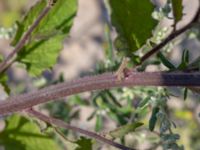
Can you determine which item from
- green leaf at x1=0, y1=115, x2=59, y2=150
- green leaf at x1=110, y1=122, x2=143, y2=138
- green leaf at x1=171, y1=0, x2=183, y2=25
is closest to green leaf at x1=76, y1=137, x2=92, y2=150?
green leaf at x1=110, y1=122, x2=143, y2=138

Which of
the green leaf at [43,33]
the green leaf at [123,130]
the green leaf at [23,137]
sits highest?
the green leaf at [43,33]

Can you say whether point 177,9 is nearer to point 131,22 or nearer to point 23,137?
point 131,22

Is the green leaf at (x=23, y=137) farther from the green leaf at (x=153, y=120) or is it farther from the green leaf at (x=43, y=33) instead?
the green leaf at (x=153, y=120)

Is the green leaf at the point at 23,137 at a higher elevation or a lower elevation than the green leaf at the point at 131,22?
lower

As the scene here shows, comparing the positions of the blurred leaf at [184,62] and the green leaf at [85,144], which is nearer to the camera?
the blurred leaf at [184,62]

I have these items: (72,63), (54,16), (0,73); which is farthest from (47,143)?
(72,63)

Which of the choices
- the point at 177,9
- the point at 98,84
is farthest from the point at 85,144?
the point at 177,9

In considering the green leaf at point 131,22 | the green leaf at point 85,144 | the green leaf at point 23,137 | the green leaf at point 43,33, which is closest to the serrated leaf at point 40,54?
the green leaf at point 43,33
